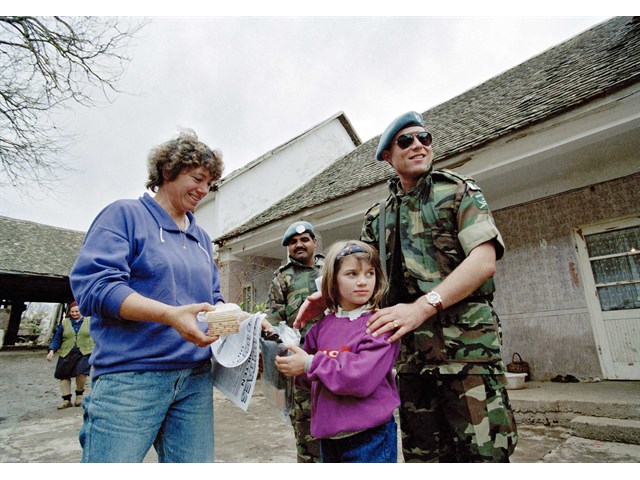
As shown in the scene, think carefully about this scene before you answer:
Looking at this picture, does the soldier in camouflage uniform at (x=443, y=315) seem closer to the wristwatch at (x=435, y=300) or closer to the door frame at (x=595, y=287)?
→ the wristwatch at (x=435, y=300)

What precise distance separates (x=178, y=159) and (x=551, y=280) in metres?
6.16

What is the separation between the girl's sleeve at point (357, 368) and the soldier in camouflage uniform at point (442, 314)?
0.08 meters

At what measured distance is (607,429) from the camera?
3.35 m

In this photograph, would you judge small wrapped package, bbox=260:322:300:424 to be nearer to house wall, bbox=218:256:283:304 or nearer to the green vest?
the green vest

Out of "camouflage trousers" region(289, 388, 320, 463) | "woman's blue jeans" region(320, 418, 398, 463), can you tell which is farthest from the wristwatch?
"camouflage trousers" region(289, 388, 320, 463)

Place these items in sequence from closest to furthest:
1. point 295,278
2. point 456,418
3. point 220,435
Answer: point 456,418, point 295,278, point 220,435

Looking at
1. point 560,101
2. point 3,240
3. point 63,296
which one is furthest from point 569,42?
point 63,296

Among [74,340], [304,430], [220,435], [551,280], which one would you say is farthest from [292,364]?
[74,340]

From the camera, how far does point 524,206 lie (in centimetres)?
612

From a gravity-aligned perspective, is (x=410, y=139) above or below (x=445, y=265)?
above

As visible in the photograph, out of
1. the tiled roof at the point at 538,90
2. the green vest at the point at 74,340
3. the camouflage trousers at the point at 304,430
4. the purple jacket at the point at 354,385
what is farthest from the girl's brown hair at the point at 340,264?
the green vest at the point at 74,340

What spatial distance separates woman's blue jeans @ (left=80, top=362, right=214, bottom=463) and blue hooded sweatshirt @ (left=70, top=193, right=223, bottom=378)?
59mm

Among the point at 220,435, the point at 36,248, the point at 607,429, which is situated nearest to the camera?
the point at 607,429

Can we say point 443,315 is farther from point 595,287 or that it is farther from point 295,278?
point 595,287
